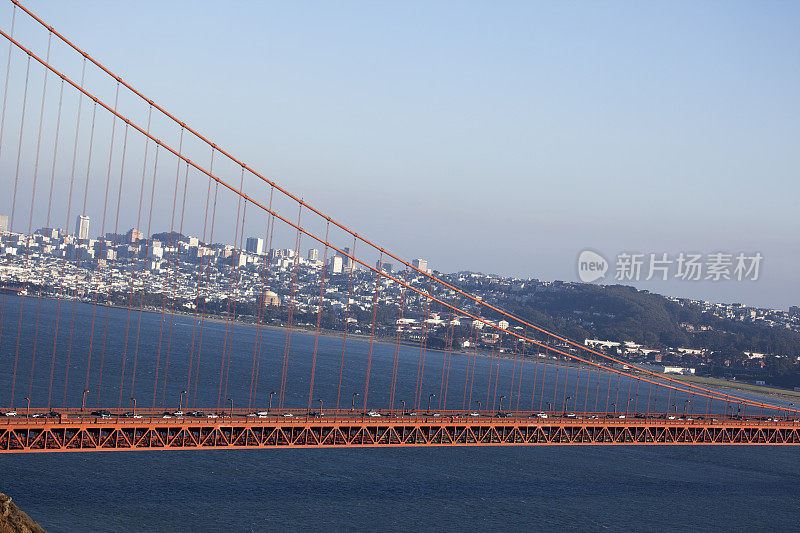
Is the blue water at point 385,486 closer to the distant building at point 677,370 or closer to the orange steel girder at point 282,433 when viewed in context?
the orange steel girder at point 282,433

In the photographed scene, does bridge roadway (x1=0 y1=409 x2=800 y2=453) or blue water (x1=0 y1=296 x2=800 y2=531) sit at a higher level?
bridge roadway (x1=0 y1=409 x2=800 y2=453)

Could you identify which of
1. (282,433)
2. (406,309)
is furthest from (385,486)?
(406,309)

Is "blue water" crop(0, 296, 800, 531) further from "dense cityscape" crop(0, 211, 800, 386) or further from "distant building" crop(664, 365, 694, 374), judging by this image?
"distant building" crop(664, 365, 694, 374)

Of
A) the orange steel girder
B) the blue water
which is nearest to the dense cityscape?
the blue water

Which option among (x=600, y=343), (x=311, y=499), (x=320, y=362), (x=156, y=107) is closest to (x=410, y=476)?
(x=311, y=499)

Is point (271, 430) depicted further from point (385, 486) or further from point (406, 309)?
point (406, 309)

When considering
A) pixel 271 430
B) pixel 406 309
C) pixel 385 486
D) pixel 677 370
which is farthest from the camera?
pixel 406 309
